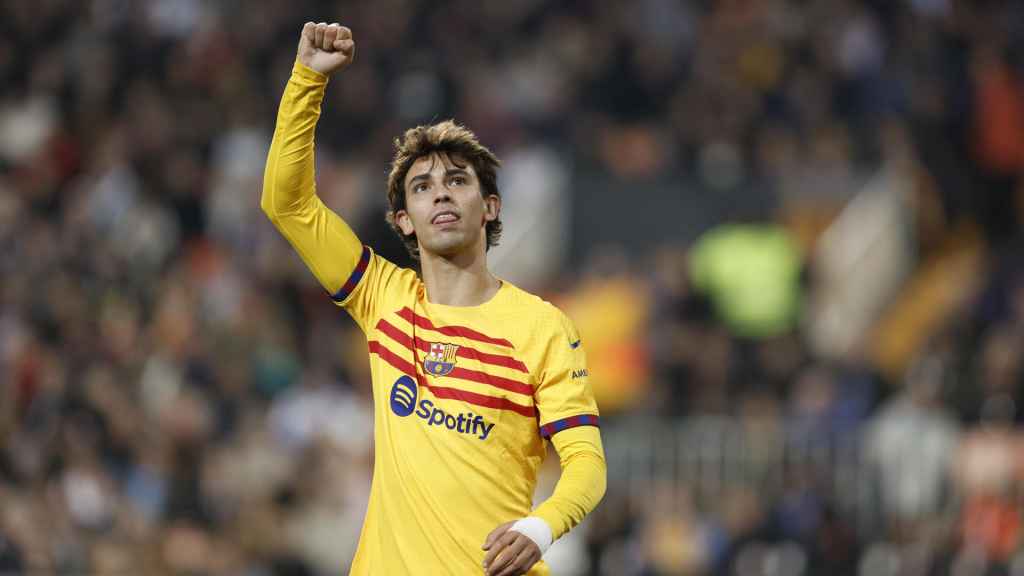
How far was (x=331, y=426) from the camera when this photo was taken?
44.0ft

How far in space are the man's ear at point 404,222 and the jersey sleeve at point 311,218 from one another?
5.0 inches

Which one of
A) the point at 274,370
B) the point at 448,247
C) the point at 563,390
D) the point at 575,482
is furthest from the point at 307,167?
the point at 274,370

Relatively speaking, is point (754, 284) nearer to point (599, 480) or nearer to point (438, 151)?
point (438, 151)

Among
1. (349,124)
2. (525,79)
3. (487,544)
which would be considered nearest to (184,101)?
(349,124)

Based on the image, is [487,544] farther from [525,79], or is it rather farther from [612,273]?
[525,79]

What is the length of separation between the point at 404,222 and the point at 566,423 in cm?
92

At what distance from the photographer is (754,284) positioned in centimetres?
1430

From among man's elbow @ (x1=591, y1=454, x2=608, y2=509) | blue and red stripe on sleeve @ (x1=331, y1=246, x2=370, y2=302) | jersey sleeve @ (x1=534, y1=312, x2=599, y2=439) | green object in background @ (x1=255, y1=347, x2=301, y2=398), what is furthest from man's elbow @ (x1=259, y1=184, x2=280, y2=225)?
green object in background @ (x1=255, y1=347, x2=301, y2=398)

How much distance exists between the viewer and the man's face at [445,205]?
5.70 metres

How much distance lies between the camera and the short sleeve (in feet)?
19.0

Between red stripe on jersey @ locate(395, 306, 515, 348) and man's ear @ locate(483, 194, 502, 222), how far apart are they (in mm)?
396

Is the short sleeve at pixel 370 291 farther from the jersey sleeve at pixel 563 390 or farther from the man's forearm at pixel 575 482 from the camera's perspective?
the man's forearm at pixel 575 482

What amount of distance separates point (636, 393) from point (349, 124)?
4.33m

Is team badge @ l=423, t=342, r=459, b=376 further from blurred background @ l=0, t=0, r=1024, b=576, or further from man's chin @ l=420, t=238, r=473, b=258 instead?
blurred background @ l=0, t=0, r=1024, b=576
